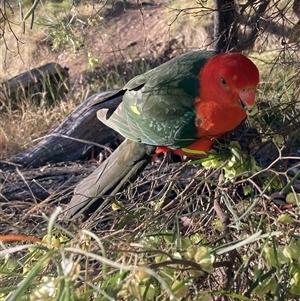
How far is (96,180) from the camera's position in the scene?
186 cm

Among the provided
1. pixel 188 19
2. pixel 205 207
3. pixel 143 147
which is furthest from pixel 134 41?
pixel 205 207

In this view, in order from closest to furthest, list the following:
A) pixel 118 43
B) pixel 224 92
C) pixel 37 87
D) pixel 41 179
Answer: pixel 224 92
pixel 41 179
pixel 37 87
pixel 118 43

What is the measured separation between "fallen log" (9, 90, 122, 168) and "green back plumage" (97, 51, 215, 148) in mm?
1320

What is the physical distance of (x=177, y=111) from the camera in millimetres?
1706

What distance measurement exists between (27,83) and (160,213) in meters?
3.23

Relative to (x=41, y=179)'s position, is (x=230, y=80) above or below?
above

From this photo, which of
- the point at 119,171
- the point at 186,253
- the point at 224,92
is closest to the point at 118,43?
the point at 119,171

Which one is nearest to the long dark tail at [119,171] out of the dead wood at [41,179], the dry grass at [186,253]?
the dry grass at [186,253]

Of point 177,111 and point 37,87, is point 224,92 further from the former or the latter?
point 37,87

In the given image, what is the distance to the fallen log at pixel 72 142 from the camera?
3.13m

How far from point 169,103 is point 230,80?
10.7 inches

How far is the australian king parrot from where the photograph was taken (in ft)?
4.91

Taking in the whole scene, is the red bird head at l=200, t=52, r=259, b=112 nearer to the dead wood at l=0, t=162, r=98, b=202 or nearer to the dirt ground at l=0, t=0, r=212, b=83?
the dead wood at l=0, t=162, r=98, b=202

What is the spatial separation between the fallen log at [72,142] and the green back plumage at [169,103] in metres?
1.32
